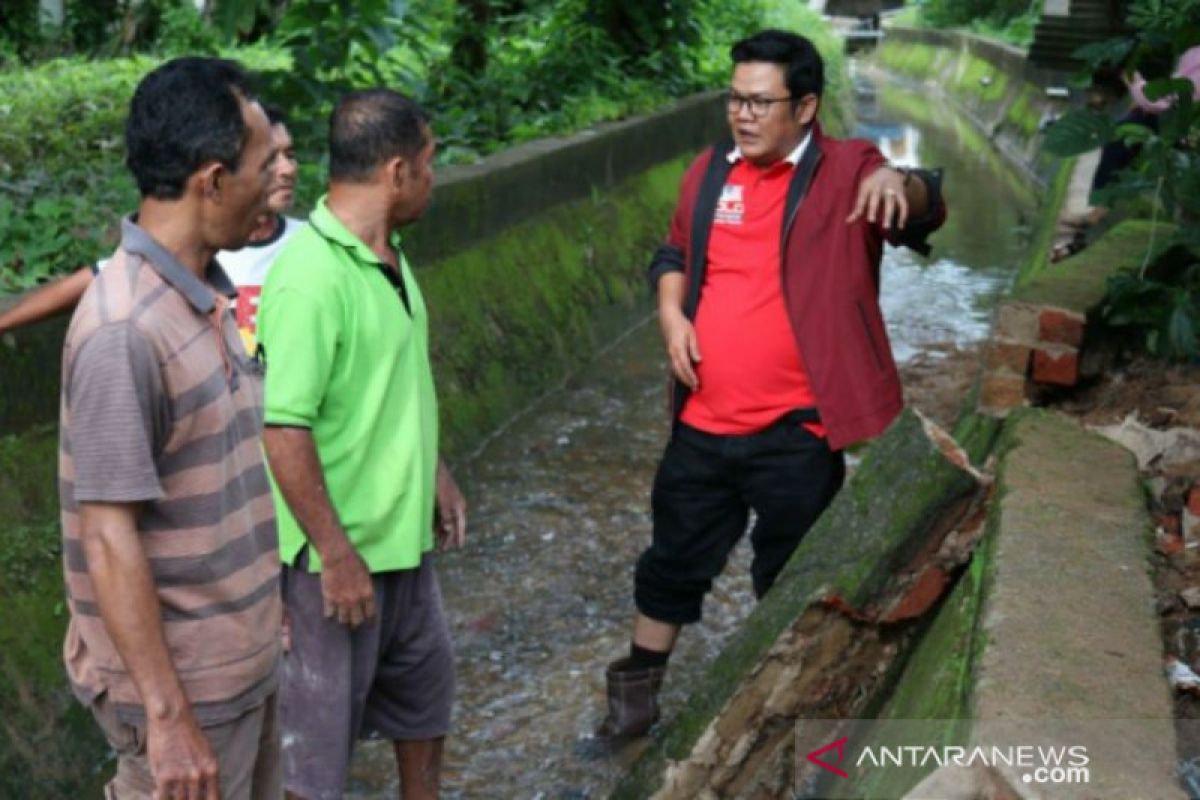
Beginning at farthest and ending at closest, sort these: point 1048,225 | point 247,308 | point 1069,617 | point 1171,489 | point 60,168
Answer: point 1048,225 < point 60,168 < point 1171,489 < point 247,308 < point 1069,617

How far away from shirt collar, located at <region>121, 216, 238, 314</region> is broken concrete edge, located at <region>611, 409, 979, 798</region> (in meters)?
1.58

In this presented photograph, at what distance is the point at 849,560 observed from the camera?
3590 millimetres

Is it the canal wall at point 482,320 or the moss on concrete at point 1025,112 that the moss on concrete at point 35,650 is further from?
the moss on concrete at point 1025,112

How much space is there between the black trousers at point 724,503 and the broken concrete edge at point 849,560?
36 cm

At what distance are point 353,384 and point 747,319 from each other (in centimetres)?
124

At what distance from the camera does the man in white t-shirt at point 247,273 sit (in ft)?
11.8

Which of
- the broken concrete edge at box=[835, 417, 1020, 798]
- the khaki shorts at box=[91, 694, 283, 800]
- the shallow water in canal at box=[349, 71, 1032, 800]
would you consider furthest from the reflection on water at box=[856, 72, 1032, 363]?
the khaki shorts at box=[91, 694, 283, 800]

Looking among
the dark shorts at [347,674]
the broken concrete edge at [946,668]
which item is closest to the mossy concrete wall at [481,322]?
the dark shorts at [347,674]

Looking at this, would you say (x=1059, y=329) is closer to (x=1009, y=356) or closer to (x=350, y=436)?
(x=1009, y=356)

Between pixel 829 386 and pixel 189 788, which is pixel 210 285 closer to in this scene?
pixel 189 788

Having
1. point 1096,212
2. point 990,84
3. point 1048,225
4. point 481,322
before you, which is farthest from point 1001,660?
point 990,84

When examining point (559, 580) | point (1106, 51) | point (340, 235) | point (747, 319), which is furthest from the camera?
point (559, 580)

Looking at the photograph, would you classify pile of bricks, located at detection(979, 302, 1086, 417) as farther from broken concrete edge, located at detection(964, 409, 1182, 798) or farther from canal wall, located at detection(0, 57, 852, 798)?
canal wall, located at detection(0, 57, 852, 798)

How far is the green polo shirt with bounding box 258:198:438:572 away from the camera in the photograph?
3.21m
